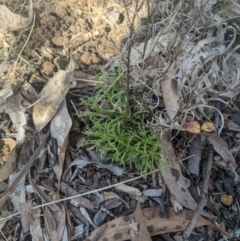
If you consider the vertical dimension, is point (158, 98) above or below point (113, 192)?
above

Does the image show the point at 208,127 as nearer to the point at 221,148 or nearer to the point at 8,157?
the point at 221,148

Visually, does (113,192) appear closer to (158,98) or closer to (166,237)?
(166,237)

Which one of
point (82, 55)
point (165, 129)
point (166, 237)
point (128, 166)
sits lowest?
point (166, 237)

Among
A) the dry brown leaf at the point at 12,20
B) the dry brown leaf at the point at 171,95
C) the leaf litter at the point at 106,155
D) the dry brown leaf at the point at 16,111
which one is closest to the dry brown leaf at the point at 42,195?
the leaf litter at the point at 106,155

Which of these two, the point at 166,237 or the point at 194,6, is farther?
the point at 194,6

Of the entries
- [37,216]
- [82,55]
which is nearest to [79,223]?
[37,216]

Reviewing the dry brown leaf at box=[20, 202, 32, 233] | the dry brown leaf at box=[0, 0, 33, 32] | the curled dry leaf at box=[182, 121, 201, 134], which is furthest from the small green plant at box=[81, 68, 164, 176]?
the dry brown leaf at box=[0, 0, 33, 32]

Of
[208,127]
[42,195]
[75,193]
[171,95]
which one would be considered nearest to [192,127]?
[208,127]
